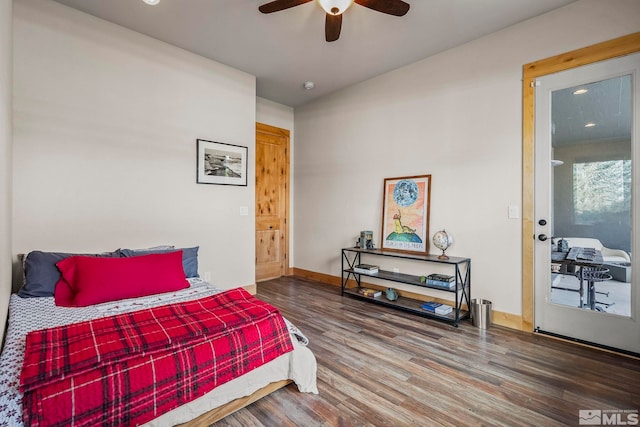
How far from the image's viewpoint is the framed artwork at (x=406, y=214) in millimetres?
3643

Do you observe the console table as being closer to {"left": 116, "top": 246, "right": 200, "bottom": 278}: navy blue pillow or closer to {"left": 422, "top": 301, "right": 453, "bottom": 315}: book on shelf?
{"left": 422, "top": 301, "right": 453, "bottom": 315}: book on shelf

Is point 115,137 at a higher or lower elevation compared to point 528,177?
higher

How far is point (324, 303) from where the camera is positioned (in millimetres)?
3777

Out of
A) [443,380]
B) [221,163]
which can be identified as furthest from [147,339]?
[221,163]

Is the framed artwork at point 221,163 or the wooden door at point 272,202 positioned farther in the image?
the wooden door at point 272,202

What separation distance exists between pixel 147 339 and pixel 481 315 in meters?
2.89

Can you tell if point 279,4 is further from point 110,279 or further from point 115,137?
point 110,279

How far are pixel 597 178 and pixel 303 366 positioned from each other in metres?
2.87

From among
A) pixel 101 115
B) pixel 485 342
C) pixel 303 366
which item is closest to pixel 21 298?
pixel 101 115

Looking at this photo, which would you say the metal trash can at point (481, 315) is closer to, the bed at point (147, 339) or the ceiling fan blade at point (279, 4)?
the bed at point (147, 339)

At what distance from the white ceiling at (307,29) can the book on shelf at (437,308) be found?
287cm

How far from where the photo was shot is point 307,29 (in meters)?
3.04

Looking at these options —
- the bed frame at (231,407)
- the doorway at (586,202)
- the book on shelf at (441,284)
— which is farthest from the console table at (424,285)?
the bed frame at (231,407)

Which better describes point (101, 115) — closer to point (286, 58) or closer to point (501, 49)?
point (286, 58)
